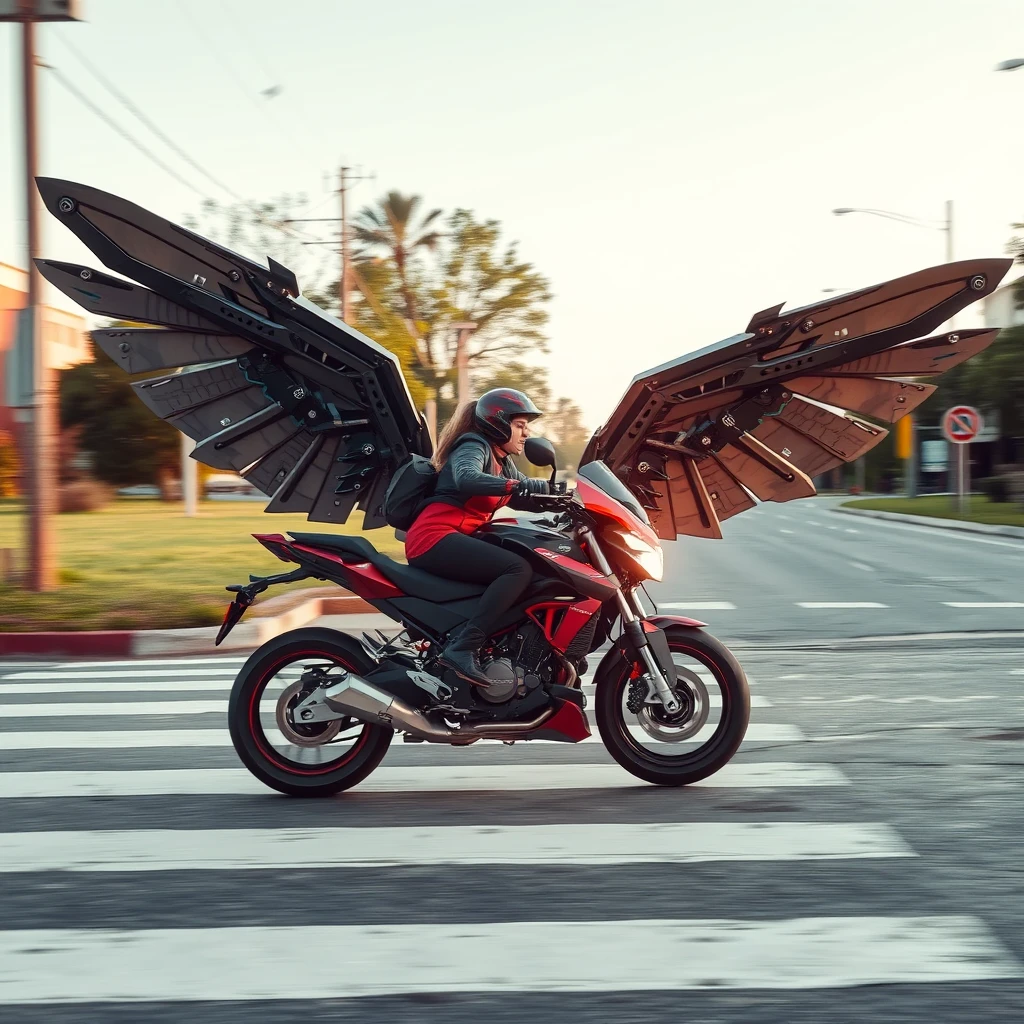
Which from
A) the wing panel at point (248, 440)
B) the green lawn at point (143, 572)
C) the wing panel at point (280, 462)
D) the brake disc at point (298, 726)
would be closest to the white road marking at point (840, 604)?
the green lawn at point (143, 572)

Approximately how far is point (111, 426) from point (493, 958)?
174ft

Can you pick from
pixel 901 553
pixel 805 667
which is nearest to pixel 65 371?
pixel 901 553

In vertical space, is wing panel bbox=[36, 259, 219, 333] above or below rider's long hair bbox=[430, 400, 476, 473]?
above

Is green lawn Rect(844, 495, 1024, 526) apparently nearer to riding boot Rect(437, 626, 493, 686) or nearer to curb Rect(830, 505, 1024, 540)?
curb Rect(830, 505, 1024, 540)

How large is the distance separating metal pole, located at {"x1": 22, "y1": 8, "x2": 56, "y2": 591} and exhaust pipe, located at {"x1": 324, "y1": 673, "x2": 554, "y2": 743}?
326 inches

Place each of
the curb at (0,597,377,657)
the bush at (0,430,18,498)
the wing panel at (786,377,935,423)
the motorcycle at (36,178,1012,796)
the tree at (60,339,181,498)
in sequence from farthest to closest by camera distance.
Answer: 1. the tree at (60,339,181,498)
2. the bush at (0,430,18,498)
3. the curb at (0,597,377,657)
4. the wing panel at (786,377,935,423)
5. the motorcycle at (36,178,1012,796)

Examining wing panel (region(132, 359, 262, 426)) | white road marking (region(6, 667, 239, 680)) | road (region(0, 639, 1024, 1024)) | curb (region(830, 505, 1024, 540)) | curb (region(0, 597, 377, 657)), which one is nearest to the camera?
road (region(0, 639, 1024, 1024))

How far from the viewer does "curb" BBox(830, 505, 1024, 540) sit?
94.2ft

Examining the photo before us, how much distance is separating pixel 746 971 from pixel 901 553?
20219mm

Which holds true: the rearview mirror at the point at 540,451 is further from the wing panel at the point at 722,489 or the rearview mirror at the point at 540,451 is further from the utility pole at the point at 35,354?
the utility pole at the point at 35,354

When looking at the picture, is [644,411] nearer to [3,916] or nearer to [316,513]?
[316,513]

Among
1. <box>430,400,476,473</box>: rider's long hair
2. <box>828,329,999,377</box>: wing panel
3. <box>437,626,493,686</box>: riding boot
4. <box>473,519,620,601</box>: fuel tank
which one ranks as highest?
<box>828,329,999,377</box>: wing panel

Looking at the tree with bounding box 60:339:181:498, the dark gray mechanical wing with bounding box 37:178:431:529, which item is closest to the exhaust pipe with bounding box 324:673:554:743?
the dark gray mechanical wing with bounding box 37:178:431:529

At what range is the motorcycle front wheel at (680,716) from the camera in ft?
18.5
